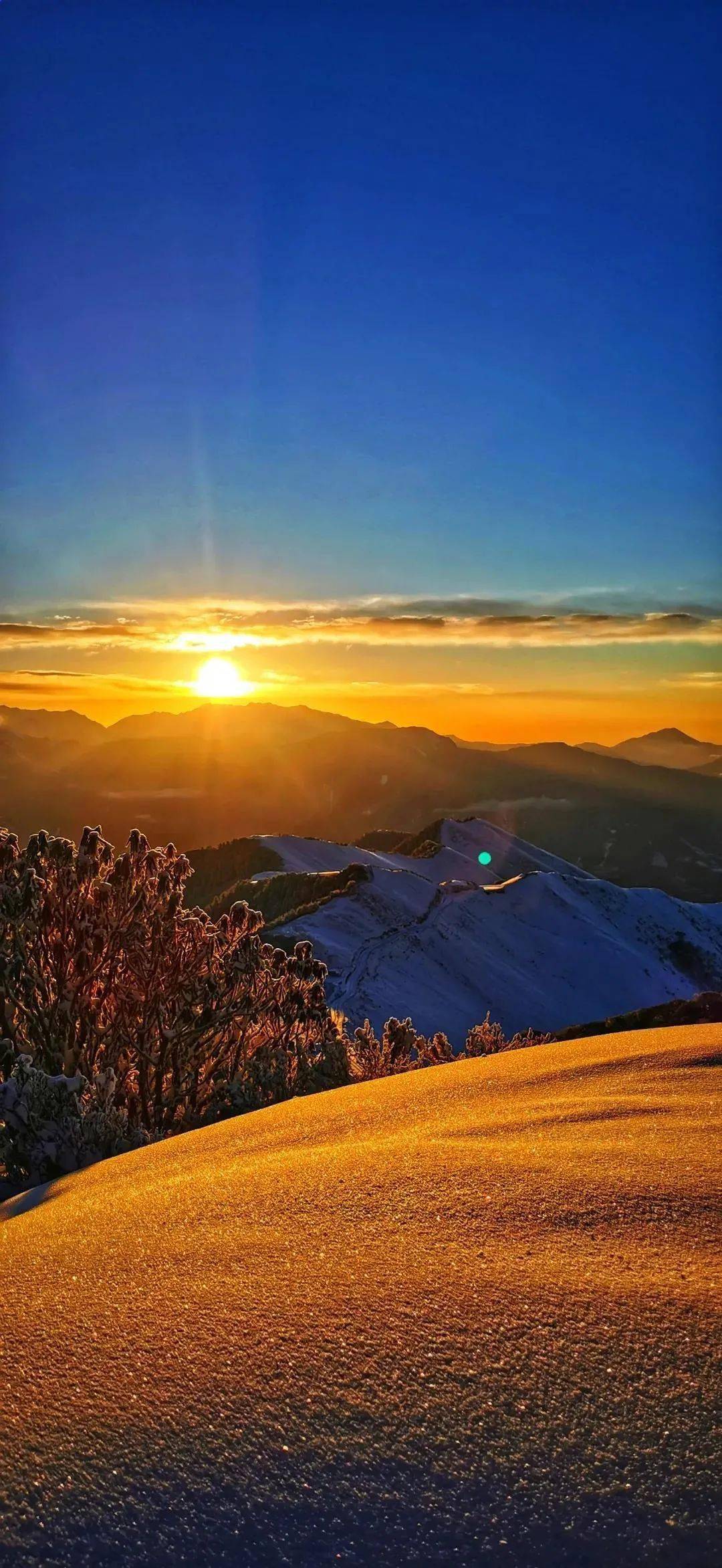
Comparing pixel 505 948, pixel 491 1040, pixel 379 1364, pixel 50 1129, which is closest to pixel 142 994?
pixel 50 1129

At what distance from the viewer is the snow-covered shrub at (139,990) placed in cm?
709

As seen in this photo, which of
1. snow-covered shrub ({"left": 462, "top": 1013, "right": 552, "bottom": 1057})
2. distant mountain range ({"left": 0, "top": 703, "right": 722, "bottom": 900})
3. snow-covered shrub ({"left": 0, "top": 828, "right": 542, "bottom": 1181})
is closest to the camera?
snow-covered shrub ({"left": 0, "top": 828, "right": 542, "bottom": 1181})

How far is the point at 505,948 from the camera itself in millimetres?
31406

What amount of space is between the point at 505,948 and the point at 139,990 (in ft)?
81.4

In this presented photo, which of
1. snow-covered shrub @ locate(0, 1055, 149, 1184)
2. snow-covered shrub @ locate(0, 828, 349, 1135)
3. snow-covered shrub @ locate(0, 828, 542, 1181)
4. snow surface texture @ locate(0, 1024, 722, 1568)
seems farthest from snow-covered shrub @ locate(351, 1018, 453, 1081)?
snow surface texture @ locate(0, 1024, 722, 1568)

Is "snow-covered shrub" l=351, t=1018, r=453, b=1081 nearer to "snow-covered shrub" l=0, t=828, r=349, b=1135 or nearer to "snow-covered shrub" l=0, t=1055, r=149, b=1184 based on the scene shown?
"snow-covered shrub" l=0, t=828, r=349, b=1135

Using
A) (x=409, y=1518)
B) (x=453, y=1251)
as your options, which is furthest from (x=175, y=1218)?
(x=409, y=1518)

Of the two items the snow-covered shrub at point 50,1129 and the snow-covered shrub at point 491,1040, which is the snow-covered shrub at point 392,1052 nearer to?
the snow-covered shrub at point 491,1040

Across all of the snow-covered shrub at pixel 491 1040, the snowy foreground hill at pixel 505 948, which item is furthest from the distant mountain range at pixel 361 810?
the snow-covered shrub at pixel 491 1040

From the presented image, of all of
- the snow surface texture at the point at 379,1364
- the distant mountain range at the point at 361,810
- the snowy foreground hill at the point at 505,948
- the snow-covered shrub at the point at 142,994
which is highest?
the snow surface texture at the point at 379,1364

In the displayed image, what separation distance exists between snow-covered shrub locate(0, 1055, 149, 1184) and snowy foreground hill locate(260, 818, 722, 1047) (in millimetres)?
16333

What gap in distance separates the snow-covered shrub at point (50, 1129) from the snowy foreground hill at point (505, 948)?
53.6 feet

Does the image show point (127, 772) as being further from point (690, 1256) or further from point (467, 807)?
point (690, 1256)

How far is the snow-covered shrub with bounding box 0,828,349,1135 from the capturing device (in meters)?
7.09
